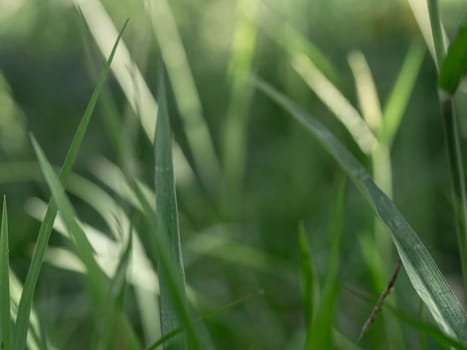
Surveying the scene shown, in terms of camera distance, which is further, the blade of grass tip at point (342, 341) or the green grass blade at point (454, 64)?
the blade of grass tip at point (342, 341)

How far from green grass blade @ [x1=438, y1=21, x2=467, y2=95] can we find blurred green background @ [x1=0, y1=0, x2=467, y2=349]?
0.44ft

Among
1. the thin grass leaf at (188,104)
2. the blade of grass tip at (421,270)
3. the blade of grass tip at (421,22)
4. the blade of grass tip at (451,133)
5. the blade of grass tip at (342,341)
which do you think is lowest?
the blade of grass tip at (342,341)

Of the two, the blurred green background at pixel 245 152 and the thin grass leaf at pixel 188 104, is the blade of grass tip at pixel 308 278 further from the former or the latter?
the thin grass leaf at pixel 188 104

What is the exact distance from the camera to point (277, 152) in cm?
159

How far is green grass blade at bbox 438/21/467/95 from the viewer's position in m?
0.46

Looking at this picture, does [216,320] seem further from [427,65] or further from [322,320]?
[427,65]

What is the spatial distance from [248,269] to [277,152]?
493 mm

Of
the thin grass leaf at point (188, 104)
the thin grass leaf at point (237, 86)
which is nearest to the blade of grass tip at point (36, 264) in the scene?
the thin grass leaf at point (237, 86)

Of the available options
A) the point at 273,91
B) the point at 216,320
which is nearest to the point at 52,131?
the point at 216,320

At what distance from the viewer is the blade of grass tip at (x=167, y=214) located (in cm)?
44

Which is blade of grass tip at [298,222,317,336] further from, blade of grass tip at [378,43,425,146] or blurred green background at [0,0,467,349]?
blade of grass tip at [378,43,425,146]

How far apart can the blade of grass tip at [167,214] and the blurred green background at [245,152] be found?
100 mm

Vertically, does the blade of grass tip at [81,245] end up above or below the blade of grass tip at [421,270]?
above

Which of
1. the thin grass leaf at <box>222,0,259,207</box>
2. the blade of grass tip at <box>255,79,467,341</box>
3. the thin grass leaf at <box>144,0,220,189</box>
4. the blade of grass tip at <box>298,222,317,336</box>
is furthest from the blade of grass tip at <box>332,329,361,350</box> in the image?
the thin grass leaf at <box>144,0,220,189</box>
